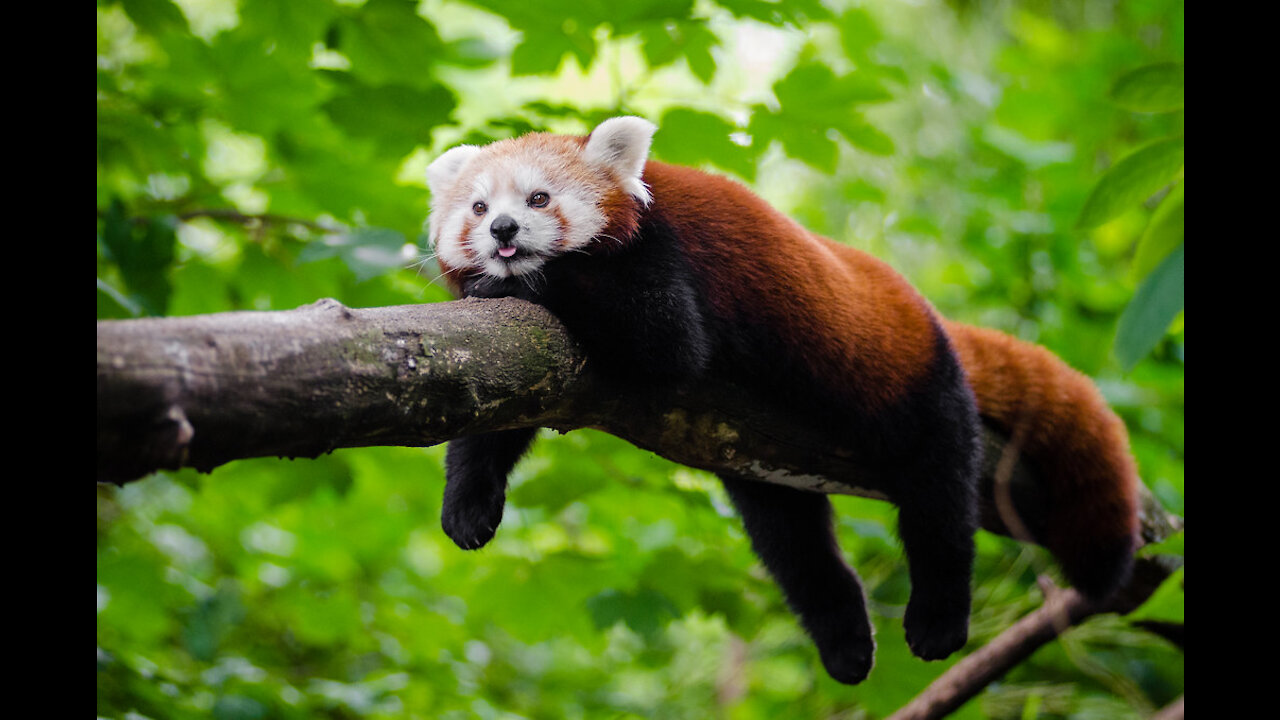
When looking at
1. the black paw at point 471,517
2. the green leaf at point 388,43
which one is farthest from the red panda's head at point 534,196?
the black paw at point 471,517

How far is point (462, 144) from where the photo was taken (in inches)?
116

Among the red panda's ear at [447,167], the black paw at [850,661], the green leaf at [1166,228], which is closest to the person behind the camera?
the green leaf at [1166,228]

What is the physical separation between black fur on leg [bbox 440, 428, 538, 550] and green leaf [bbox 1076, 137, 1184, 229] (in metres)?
1.52

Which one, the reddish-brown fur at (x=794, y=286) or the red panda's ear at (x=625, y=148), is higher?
the red panda's ear at (x=625, y=148)

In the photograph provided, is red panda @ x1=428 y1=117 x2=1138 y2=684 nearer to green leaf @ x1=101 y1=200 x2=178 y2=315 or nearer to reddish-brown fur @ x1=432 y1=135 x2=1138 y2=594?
reddish-brown fur @ x1=432 y1=135 x2=1138 y2=594

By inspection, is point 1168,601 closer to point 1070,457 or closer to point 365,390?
point 1070,457

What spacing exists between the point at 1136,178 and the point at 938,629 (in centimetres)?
148

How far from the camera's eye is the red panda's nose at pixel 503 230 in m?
2.37

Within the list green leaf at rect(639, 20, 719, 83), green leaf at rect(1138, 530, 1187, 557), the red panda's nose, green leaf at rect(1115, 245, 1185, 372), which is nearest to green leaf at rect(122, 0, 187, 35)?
the red panda's nose

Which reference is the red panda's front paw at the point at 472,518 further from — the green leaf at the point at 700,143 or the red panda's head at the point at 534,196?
the green leaf at the point at 700,143

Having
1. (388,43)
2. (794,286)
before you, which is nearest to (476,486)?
(794,286)

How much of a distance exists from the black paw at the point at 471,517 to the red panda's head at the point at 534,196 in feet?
1.97

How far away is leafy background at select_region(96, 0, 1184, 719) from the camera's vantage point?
105 inches
